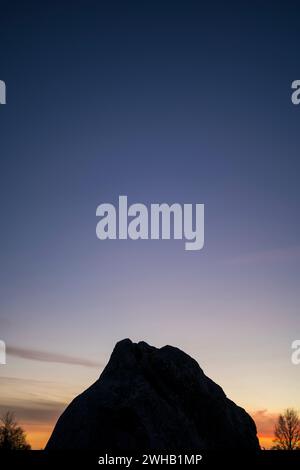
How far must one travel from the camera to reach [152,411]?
1997cm

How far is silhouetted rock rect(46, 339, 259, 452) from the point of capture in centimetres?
1938

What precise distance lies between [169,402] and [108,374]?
311cm

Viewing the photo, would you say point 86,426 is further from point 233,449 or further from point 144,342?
point 233,449

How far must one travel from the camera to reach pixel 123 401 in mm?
20062

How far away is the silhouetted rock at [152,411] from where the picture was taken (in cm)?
1938

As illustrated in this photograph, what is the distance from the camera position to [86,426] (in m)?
19.7

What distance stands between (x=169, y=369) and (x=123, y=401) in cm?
296
